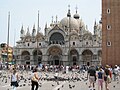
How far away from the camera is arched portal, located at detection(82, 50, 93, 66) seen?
80938 millimetres

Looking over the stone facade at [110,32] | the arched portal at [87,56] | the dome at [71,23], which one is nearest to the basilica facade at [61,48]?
the arched portal at [87,56]

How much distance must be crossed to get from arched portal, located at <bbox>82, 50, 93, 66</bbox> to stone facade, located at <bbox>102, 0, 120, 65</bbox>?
1309 inches

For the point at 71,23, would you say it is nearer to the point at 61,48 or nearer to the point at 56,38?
the point at 56,38

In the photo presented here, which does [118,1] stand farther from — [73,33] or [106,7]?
[73,33]

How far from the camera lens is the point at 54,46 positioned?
8181 centimetres

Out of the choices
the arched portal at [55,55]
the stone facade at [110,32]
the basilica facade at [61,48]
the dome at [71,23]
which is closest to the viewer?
the stone facade at [110,32]

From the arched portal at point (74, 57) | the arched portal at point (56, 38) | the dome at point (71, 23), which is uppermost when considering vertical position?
the dome at point (71, 23)

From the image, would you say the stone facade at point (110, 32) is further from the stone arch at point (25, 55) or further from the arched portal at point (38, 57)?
the stone arch at point (25, 55)

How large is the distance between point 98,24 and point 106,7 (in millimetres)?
52740

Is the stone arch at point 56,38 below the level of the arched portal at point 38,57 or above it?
above

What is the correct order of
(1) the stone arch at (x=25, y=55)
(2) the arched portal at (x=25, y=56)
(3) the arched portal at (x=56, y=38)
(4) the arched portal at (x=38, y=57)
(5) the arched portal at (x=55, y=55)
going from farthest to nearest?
1. (1) the stone arch at (x=25, y=55)
2. (2) the arched portal at (x=25, y=56)
3. (3) the arched portal at (x=56, y=38)
4. (4) the arched portal at (x=38, y=57)
5. (5) the arched portal at (x=55, y=55)

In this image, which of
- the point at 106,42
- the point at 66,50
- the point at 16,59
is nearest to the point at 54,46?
the point at 66,50

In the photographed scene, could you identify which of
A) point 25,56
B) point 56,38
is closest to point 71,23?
point 56,38

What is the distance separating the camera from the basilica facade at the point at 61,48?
265 feet
